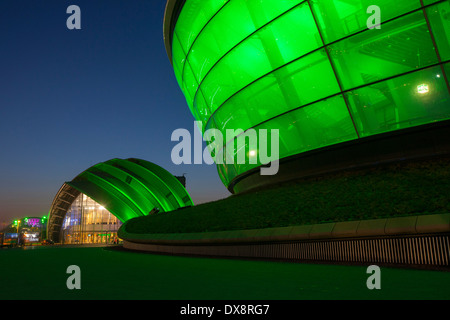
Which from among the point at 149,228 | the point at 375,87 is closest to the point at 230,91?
the point at 375,87

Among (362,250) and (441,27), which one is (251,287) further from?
(441,27)

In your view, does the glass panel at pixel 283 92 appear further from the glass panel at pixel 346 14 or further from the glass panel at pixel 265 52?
the glass panel at pixel 346 14

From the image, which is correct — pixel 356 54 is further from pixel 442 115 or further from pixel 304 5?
pixel 442 115

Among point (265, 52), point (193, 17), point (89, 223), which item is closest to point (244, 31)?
point (265, 52)

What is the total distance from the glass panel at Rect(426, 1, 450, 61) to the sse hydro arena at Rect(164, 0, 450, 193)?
3 cm

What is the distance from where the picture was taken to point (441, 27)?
501 inches


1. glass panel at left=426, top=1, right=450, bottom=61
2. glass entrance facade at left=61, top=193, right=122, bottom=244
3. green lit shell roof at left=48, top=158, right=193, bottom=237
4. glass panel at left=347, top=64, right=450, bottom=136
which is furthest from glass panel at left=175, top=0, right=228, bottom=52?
glass entrance facade at left=61, top=193, right=122, bottom=244

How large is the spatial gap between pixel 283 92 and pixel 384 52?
4.53 metres

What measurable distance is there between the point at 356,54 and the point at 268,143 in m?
5.80

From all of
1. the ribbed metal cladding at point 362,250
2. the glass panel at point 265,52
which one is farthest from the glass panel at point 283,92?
the ribbed metal cladding at point 362,250

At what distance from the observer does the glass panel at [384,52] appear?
518 inches

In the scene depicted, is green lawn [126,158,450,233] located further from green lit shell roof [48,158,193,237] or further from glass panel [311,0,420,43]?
green lit shell roof [48,158,193,237]

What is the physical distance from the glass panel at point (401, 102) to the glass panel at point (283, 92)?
1383 millimetres
